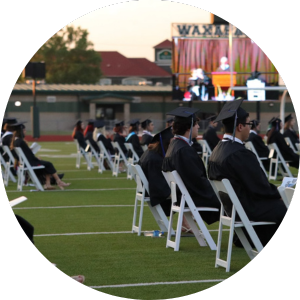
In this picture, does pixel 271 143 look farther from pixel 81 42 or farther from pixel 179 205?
pixel 81 42

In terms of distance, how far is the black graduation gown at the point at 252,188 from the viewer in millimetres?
6395

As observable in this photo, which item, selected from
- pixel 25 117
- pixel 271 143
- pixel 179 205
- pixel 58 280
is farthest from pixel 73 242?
pixel 25 117

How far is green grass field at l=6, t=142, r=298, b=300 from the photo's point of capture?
605 cm

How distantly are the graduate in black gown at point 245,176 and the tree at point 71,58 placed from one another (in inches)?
3108

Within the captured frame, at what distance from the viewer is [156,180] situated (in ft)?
28.6

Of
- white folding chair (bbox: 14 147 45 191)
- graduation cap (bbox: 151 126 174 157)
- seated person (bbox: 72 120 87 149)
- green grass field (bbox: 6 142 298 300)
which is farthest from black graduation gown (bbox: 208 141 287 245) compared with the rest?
seated person (bbox: 72 120 87 149)

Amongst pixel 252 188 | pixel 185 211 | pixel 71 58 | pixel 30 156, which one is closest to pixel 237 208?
pixel 252 188

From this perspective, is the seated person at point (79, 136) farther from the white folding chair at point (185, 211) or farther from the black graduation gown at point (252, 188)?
the black graduation gown at point (252, 188)

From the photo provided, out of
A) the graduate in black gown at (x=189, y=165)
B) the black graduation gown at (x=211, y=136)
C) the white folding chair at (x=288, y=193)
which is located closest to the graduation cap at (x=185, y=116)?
the graduate in black gown at (x=189, y=165)

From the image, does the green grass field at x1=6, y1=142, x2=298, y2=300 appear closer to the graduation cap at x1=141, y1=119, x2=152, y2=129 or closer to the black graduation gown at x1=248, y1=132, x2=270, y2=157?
the graduation cap at x1=141, y1=119, x2=152, y2=129

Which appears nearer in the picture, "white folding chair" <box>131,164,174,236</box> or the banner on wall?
"white folding chair" <box>131,164,174,236</box>

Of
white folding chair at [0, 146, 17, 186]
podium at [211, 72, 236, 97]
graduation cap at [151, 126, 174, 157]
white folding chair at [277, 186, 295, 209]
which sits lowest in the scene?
white folding chair at [0, 146, 17, 186]

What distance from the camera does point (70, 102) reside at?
54625 mm

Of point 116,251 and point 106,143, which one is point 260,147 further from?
point 116,251
